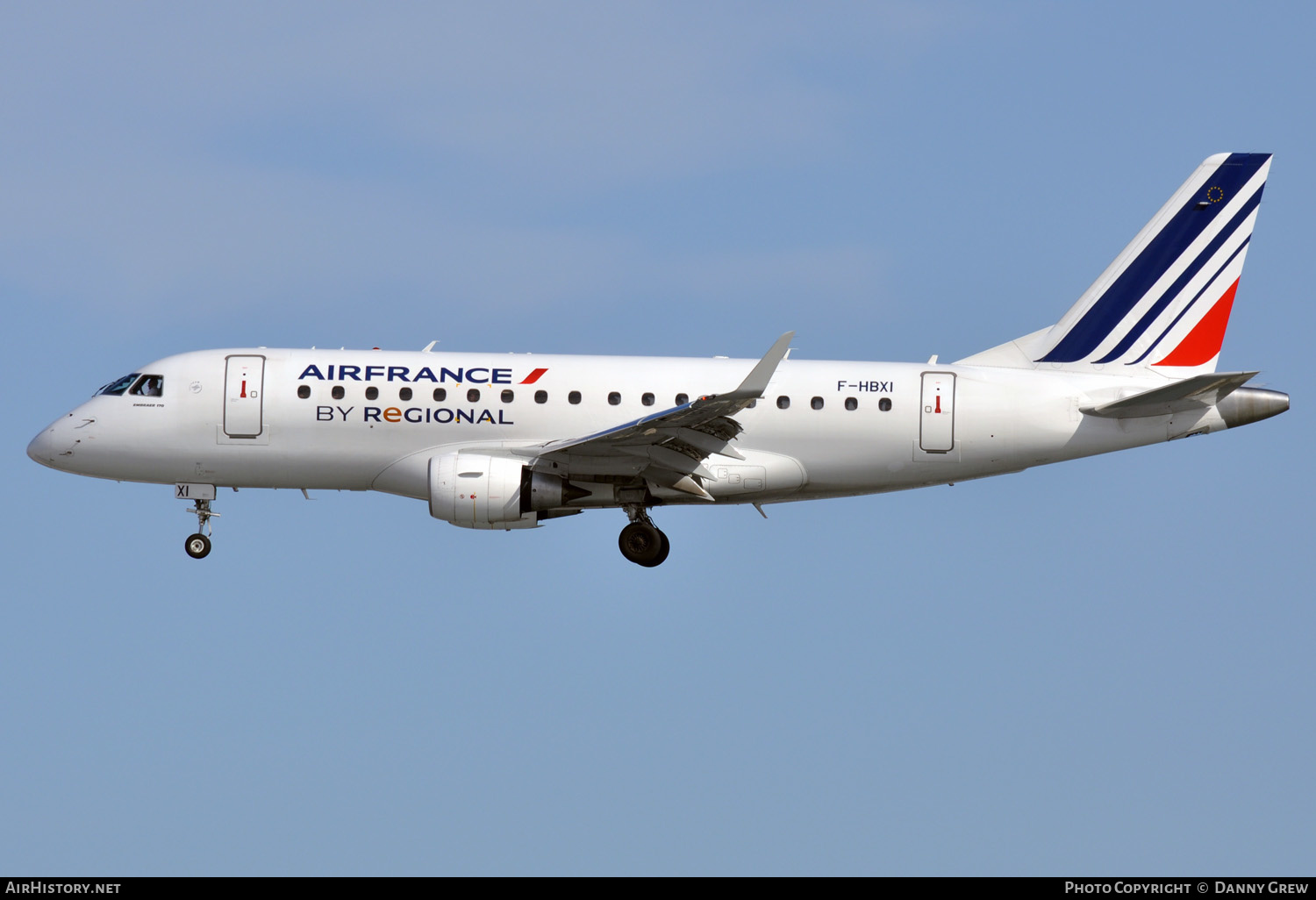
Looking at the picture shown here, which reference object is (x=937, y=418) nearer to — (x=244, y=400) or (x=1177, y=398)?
(x=1177, y=398)

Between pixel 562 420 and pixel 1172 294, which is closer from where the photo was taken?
pixel 562 420

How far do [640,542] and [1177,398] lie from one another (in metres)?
11.9

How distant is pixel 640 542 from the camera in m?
35.8

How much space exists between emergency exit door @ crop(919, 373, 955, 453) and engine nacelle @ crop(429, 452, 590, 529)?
26.2 ft

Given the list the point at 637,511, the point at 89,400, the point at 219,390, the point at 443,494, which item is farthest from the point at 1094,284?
the point at 89,400

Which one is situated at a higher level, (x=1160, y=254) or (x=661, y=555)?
(x=1160, y=254)

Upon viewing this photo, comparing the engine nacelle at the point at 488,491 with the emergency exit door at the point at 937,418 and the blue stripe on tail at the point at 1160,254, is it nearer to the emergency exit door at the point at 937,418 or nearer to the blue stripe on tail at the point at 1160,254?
the emergency exit door at the point at 937,418

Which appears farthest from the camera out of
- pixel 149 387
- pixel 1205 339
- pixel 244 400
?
pixel 1205 339

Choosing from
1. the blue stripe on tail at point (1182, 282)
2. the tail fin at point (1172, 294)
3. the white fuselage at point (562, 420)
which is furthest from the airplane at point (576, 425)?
Result: the blue stripe on tail at point (1182, 282)

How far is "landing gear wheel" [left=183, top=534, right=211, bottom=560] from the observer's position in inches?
1444

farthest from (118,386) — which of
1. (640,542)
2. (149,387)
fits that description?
(640,542)

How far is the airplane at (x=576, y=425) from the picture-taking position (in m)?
35.1

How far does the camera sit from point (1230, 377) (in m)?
34.2

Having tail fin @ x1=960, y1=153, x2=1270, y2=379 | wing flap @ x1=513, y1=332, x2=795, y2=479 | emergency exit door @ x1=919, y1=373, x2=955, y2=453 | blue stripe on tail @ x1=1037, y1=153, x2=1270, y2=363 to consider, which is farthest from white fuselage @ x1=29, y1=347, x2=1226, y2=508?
blue stripe on tail @ x1=1037, y1=153, x2=1270, y2=363
